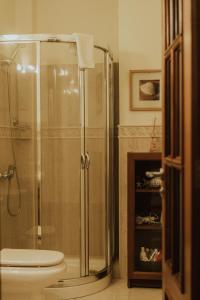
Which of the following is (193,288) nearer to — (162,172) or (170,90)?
(162,172)

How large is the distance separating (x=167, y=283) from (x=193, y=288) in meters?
0.48

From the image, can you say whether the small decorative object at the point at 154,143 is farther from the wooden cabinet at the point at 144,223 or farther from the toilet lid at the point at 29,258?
the toilet lid at the point at 29,258

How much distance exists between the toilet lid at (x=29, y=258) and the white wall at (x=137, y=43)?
135 cm

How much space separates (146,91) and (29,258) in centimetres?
173

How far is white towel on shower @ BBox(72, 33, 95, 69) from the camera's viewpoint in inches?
113

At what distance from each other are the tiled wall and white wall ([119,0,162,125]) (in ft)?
0.24

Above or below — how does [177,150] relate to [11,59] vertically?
below

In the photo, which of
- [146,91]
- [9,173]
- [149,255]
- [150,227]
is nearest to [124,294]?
[149,255]

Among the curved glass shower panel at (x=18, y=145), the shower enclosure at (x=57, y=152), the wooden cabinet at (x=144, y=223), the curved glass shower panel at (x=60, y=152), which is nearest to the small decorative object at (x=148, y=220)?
the wooden cabinet at (x=144, y=223)

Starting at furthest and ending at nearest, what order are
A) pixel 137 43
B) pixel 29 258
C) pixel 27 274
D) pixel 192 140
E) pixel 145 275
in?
pixel 137 43 < pixel 145 275 < pixel 29 258 < pixel 27 274 < pixel 192 140

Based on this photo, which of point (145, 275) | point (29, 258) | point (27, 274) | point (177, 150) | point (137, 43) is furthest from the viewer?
point (137, 43)

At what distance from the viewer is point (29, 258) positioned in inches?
91.9

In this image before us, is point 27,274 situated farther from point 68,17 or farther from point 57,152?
point 68,17

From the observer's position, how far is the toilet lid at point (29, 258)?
2.26 meters
